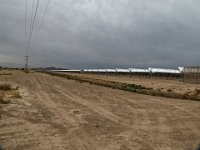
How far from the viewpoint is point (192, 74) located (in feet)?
237

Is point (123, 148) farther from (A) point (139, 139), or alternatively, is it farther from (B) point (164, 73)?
(B) point (164, 73)

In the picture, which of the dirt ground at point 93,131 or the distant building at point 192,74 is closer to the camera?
the dirt ground at point 93,131

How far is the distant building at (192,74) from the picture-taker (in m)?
69.8

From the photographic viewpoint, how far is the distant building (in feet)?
229

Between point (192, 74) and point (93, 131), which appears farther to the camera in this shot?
point (192, 74)

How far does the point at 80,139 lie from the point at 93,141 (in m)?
0.44

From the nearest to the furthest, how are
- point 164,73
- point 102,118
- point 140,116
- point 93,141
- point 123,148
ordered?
point 123,148, point 93,141, point 102,118, point 140,116, point 164,73

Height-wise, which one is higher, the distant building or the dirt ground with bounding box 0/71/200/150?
the distant building

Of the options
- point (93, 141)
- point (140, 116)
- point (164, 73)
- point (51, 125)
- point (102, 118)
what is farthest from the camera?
point (164, 73)

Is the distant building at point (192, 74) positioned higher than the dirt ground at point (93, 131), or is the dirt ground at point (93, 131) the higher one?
the distant building at point (192, 74)

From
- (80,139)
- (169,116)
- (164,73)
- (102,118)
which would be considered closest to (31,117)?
(102,118)

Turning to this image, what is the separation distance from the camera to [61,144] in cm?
906

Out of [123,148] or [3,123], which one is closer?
[123,148]

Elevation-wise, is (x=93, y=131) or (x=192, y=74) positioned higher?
(x=192, y=74)
